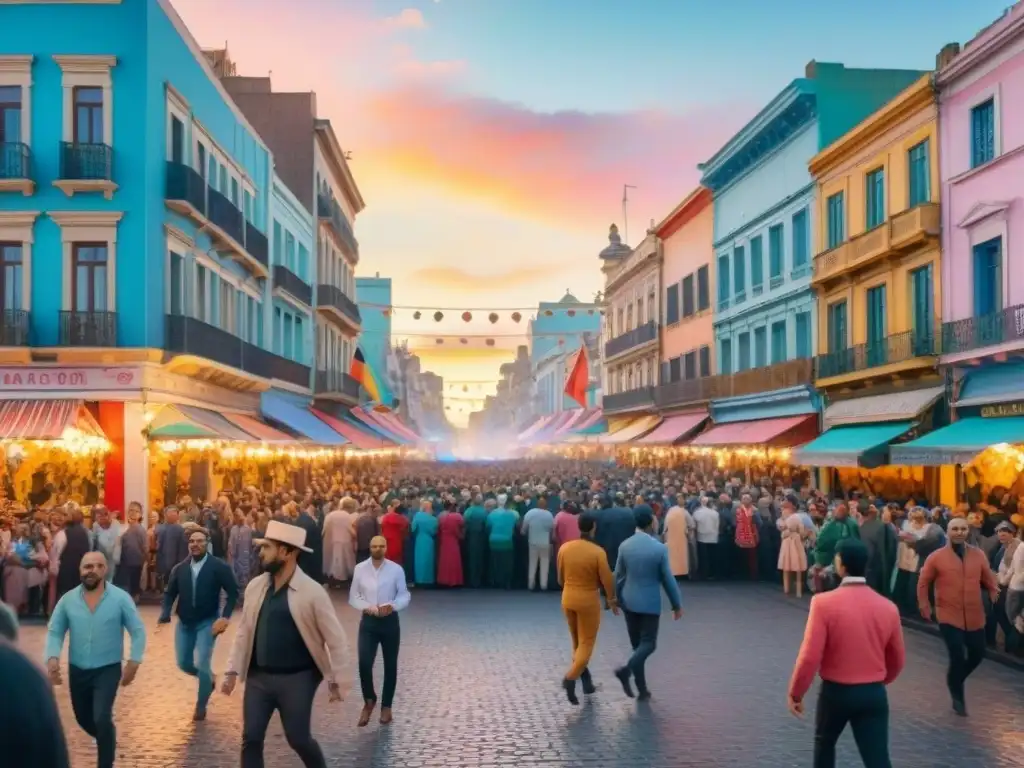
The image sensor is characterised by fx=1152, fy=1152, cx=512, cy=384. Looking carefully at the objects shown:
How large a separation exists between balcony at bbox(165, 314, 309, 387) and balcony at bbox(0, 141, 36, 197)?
155 inches

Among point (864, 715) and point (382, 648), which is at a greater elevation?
point (864, 715)

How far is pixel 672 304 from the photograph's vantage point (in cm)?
5069

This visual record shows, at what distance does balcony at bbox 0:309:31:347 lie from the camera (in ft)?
76.0

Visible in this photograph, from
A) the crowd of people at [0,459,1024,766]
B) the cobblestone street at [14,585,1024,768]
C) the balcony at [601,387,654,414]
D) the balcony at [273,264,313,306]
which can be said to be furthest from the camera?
the balcony at [601,387,654,414]

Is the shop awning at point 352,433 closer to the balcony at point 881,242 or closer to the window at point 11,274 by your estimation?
the window at point 11,274

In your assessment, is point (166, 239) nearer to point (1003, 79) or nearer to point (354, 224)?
point (1003, 79)

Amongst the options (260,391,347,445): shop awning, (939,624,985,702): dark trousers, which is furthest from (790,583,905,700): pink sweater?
(260,391,347,445): shop awning

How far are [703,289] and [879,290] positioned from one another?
54.4ft

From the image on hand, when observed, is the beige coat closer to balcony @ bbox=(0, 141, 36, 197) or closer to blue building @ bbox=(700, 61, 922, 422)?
balcony @ bbox=(0, 141, 36, 197)

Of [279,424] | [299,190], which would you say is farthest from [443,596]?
[299,190]

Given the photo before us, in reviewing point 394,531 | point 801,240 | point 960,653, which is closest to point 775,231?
point 801,240

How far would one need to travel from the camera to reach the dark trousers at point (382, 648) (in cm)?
1029

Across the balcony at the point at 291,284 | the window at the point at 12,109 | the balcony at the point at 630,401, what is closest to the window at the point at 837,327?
the balcony at the point at 291,284

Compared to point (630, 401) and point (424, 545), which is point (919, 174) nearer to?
point (424, 545)
